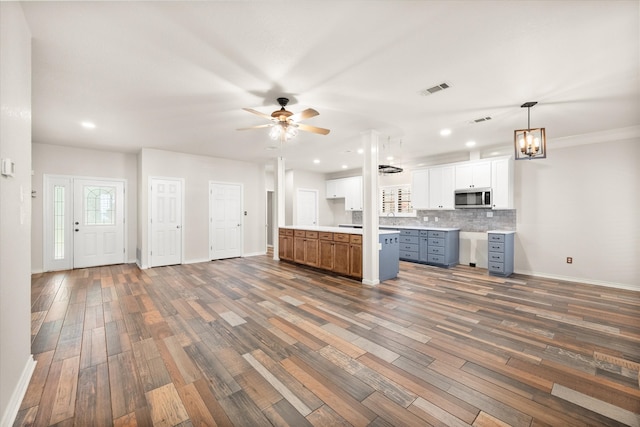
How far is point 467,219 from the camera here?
21.0ft

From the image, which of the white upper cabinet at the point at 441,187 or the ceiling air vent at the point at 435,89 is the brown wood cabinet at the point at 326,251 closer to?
the white upper cabinet at the point at 441,187

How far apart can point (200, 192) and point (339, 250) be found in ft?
13.1

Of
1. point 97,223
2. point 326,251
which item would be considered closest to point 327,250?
point 326,251

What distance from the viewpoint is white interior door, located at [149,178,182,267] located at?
6211mm

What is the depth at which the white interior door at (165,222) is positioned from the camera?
6.21 m

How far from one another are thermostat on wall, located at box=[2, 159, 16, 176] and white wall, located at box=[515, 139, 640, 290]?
724 cm

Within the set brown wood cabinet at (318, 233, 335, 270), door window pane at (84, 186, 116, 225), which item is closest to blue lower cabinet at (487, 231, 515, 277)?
brown wood cabinet at (318, 233, 335, 270)

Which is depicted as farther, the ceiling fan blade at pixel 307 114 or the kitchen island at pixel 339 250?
the kitchen island at pixel 339 250

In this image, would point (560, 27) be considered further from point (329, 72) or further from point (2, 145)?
point (2, 145)

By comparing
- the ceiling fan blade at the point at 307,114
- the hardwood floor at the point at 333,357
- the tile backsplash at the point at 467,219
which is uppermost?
the ceiling fan blade at the point at 307,114

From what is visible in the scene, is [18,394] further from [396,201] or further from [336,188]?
[336,188]

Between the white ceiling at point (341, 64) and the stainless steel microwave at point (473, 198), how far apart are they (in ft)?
5.20

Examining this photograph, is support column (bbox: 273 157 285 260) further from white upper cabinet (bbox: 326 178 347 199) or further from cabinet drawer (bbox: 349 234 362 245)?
cabinet drawer (bbox: 349 234 362 245)

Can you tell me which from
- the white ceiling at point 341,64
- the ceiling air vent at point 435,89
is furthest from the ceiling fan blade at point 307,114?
the ceiling air vent at point 435,89
